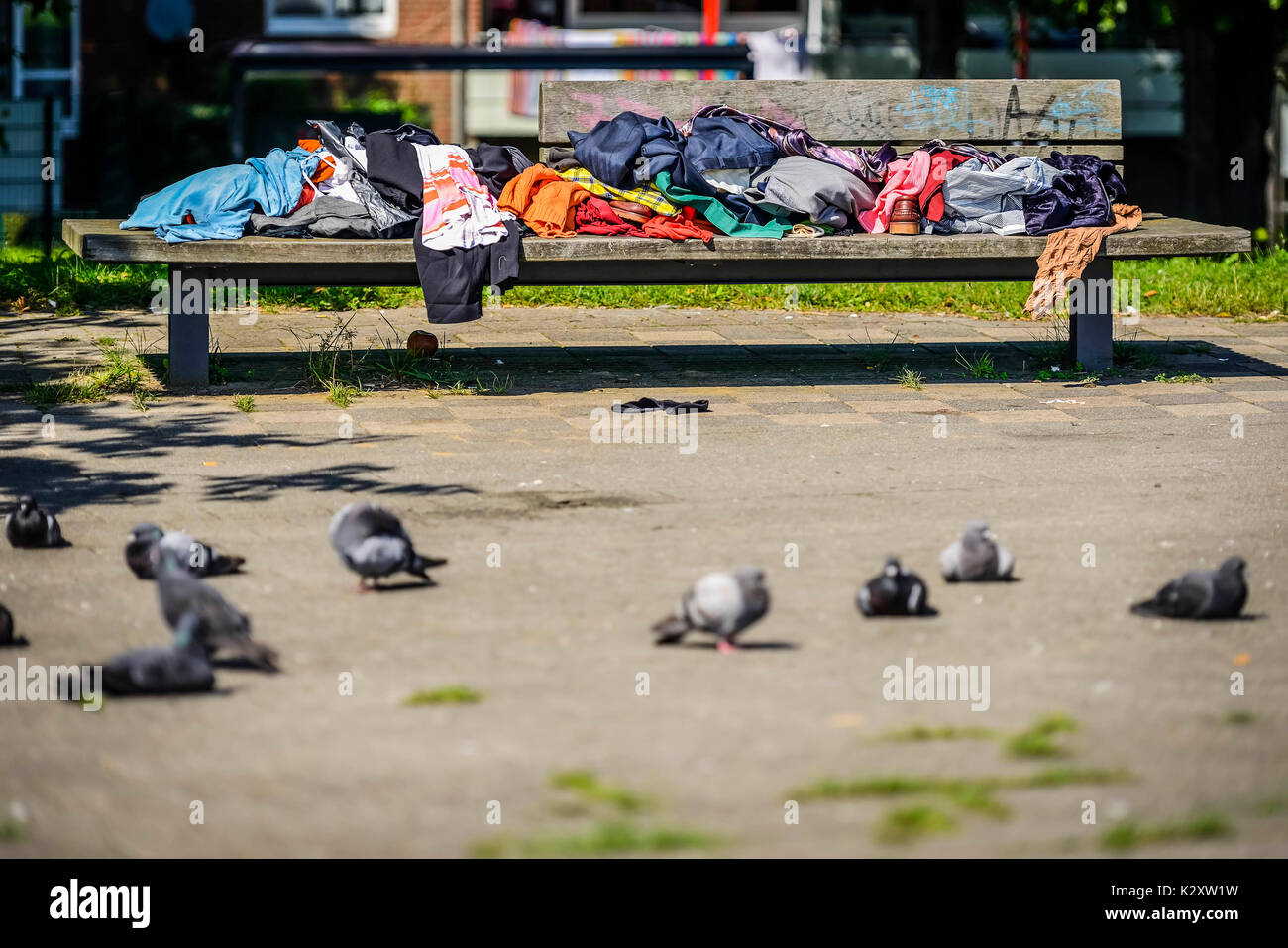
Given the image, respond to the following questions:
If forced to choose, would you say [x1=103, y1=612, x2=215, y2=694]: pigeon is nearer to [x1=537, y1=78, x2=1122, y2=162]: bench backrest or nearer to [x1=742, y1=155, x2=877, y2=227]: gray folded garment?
[x1=742, y1=155, x2=877, y2=227]: gray folded garment

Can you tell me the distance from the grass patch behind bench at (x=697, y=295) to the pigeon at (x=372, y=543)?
561cm

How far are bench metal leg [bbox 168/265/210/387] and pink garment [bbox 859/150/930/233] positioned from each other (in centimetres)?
302

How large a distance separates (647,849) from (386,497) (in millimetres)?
2934

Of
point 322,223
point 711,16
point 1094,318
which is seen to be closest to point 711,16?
point 711,16

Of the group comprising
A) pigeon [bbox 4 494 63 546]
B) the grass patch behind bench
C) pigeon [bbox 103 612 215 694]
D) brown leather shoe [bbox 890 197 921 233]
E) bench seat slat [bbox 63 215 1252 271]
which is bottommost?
pigeon [bbox 103 612 215 694]

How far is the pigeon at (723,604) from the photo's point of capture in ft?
13.0

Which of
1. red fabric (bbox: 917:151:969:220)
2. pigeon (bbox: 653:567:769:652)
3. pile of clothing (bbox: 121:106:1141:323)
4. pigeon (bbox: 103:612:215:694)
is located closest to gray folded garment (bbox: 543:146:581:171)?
pile of clothing (bbox: 121:106:1141:323)

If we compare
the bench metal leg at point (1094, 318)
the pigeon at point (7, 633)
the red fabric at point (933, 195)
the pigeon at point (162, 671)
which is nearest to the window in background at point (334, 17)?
the red fabric at point (933, 195)

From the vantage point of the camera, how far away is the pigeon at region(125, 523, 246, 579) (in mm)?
4512

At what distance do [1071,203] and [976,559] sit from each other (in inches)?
145

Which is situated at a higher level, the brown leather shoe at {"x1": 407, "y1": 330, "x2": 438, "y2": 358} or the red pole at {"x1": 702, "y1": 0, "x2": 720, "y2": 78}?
the red pole at {"x1": 702, "y1": 0, "x2": 720, "y2": 78}

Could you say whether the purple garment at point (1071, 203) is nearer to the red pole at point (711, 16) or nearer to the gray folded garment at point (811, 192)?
the gray folded garment at point (811, 192)

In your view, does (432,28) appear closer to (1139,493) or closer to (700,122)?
(700,122)
